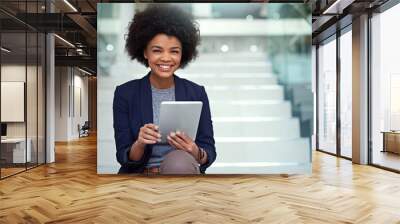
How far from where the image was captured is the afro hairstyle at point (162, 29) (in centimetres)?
653

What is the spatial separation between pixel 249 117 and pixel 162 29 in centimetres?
195

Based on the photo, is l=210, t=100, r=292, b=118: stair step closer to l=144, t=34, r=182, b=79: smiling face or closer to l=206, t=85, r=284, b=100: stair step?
l=206, t=85, r=284, b=100: stair step

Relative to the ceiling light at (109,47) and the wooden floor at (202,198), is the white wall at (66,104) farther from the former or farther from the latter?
the ceiling light at (109,47)

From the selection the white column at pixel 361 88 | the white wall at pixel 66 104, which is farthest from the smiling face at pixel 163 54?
the white wall at pixel 66 104

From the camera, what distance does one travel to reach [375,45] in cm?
852

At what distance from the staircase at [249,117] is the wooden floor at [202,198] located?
0.29m

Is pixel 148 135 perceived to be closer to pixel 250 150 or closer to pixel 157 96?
pixel 157 96

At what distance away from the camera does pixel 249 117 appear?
6.84 metres

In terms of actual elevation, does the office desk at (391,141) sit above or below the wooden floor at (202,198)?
above

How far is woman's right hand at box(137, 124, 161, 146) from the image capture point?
20.5ft

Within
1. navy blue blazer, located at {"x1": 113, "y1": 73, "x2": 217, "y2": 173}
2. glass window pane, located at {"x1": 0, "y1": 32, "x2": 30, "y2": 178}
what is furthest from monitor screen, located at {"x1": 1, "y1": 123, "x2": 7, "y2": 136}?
navy blue blazer, located at {"x1": 113, "y1": 73, "x2": 217, "y2": 173}

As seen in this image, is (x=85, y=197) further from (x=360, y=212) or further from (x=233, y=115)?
(x=360, y=212)

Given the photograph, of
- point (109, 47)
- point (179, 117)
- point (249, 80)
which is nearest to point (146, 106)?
point (179, 117)

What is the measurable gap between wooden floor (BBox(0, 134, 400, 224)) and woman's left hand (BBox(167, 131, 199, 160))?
0.51 m
